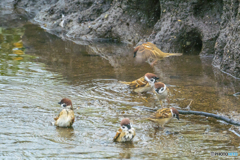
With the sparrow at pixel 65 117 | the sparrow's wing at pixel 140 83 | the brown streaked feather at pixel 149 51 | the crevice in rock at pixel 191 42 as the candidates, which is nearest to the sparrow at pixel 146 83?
the sparrow's wing at pixel 140 83

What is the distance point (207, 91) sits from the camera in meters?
7.28

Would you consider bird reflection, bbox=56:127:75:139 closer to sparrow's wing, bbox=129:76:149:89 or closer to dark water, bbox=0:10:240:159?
dark water, bbox=0:10:240:159

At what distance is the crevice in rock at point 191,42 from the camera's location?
36.5 feet

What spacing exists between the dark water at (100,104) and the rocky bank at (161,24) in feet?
2.33

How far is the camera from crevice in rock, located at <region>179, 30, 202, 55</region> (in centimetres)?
1112

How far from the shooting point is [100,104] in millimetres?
6422

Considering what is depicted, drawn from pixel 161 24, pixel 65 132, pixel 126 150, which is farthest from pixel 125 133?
pixel 161 24

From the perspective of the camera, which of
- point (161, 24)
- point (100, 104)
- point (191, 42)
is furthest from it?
point (161, 24)

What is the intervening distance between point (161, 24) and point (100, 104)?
6.16 metres

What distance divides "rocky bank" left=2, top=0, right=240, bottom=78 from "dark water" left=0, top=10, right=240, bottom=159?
71 centimetres

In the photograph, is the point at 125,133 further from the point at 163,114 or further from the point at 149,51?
the point at 149,51

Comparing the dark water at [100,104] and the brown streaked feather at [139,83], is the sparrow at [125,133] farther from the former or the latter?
the brown streaked feather at [139,83]

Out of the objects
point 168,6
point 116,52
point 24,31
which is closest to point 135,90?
point 116,52

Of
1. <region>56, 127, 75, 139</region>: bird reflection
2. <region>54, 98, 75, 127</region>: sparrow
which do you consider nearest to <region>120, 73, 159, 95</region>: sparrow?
<region>54, 98, 75, 127</region>: sparrow
